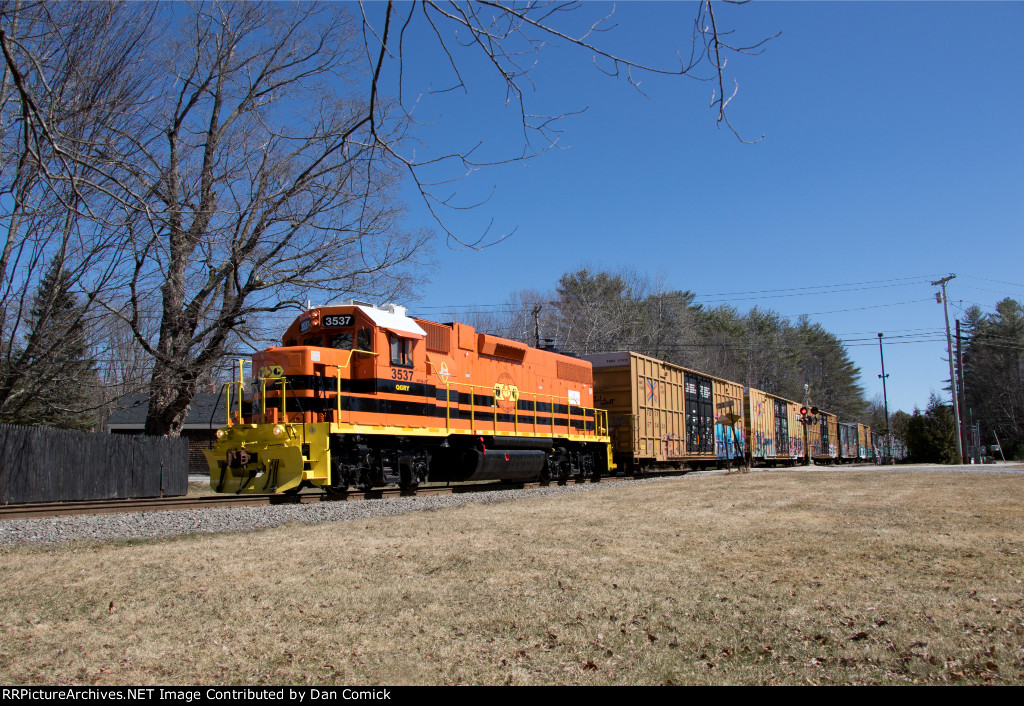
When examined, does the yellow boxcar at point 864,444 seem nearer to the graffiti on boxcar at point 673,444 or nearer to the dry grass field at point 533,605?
the graffiti on boxcar at point 673,444

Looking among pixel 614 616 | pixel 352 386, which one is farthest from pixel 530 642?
pixel 352 386

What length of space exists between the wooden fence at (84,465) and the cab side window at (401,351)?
30.7 ft

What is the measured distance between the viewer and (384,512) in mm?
12500

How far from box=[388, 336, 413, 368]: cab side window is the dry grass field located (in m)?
5.50

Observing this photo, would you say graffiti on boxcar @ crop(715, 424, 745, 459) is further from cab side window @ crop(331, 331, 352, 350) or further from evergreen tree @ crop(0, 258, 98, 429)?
evergreen tree @ crop(0, 258, 98, 429)

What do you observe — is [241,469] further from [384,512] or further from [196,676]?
[196,676]

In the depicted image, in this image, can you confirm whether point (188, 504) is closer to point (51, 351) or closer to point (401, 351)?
point (51, 351)

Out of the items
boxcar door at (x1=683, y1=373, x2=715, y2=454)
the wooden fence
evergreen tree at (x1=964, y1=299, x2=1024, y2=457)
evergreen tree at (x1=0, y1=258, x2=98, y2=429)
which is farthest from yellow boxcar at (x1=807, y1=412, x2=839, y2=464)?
A: evergreen tree at (x1=0, y1=258, x2=98, y2=429)

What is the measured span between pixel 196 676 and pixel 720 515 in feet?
27.5

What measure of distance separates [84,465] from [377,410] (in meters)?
9.52

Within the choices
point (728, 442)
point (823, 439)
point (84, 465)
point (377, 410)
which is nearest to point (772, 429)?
point (728, 442)

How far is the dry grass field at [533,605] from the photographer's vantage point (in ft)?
14.8

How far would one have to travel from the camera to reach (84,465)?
18.9 meters

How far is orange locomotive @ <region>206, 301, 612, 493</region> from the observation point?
13.6 m
